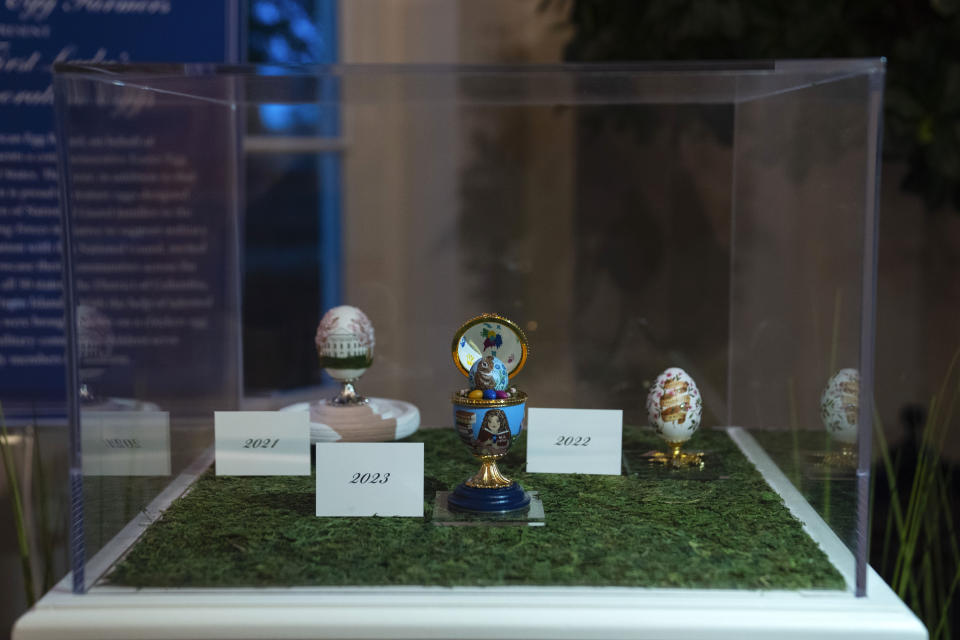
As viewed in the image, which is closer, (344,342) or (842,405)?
(842,405)

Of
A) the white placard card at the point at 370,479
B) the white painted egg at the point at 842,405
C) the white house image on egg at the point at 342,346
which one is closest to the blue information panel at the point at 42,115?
the white house image on egg at the point at 342,346

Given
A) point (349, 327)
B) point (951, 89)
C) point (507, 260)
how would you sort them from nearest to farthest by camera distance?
point (349, 327)
point (951, 89)
point (507, 260)

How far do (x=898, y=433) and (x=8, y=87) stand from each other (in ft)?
6.60

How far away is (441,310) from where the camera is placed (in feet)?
5.52

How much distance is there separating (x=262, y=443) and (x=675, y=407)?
2.04 ft

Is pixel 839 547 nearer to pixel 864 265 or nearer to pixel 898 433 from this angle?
pixel 864 265

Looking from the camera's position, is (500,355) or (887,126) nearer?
(500,355)

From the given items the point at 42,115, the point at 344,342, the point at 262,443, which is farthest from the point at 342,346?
the point at 42,115

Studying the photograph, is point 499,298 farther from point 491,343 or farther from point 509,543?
point 509,543

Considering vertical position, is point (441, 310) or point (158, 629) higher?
point (441, 310)

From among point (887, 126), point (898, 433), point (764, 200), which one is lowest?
point (898, 433)

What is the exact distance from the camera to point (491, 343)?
1266 millimetres

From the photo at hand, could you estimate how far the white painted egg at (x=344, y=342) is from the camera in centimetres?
145

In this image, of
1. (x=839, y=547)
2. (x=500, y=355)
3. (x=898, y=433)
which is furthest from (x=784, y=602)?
(x=898, y=433)
